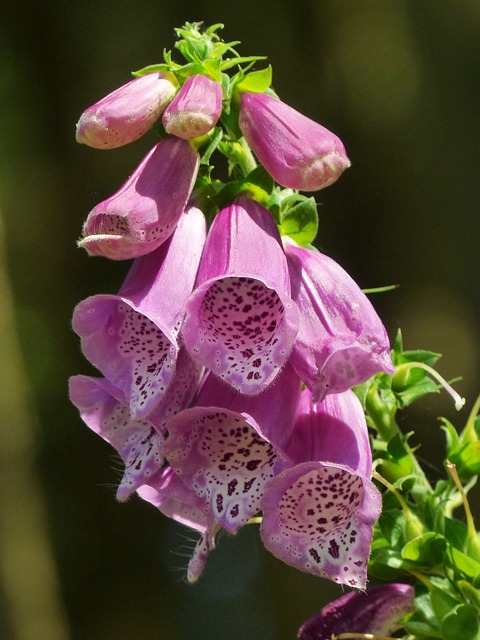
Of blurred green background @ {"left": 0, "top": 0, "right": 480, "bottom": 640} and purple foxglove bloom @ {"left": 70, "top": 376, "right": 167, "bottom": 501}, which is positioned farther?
blurred green background @ {"left": 0, "top": 0, "right": 480, "bottom": 640}

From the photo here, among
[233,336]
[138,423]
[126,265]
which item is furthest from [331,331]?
[126,265]

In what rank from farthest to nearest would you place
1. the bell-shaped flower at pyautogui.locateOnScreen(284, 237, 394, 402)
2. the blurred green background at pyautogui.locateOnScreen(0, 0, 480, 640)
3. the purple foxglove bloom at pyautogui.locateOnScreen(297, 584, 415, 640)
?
the blurred green background at pyautogui.locateOnScreen(0, 0, 480, 640) < the purple foxglove bloom at pyautogui.locateOnScreen(297, 584, 415, 640) < the bell-shaped flower at pyautogui.locateOnScreen(284, 237, 394, 402)

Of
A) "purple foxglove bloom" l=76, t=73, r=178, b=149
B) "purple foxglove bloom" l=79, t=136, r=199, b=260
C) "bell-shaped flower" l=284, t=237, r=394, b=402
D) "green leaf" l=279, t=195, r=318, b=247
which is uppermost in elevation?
"purple foxglove bloom" l=76, t=73, r=178, b=149

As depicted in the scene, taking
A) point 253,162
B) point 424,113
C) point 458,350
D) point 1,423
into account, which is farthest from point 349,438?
point 1,423

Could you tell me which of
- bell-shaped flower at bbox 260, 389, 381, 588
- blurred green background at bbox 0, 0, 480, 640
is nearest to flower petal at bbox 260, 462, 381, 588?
bell-shaped flower at bbox 260, 389, 381, 588

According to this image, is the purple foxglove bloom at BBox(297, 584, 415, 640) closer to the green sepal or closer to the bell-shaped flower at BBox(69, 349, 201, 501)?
the bell-shaped flower at BBox(69, 349, 201, 501)

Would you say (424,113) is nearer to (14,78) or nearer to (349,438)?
(14,78)
